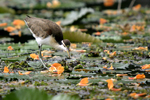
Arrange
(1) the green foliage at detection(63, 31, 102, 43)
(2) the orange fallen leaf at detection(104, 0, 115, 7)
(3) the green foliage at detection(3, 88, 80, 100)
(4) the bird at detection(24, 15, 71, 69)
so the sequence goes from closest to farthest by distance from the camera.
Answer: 1. (3) the green foliage at detection(3, 88, 80, 100)
2. (4) the bird at detection(24, 15, 71, 69)
3. (1) the green foliage at detection(63, 31, 102, 43)
4. (2) the orange fallen leaf at detection(104, 0, 115, 7)

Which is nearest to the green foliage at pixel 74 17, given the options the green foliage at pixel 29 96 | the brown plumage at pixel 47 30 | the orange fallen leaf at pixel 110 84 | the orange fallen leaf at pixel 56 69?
the brown plumage at pixel 47 30

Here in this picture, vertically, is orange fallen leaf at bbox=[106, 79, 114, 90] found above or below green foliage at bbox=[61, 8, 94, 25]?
below

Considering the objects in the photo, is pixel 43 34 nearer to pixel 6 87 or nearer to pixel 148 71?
pixel 6 87

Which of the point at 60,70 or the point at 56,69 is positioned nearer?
the point at 60,70

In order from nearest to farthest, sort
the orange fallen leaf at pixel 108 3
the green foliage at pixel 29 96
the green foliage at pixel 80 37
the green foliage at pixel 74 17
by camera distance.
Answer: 1. the green foliage at pixel 29 96
2. the green foliage at pixel 80 37
3. the green foliage at pixel 74 17
4. the orange fallen leaf at pixel 108 3

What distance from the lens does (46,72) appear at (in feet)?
17.8

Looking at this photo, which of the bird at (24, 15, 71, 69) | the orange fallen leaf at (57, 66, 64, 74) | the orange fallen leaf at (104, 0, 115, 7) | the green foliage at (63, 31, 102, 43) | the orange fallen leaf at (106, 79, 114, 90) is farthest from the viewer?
the orange fallen leaf at (104, 0, 115, 7)

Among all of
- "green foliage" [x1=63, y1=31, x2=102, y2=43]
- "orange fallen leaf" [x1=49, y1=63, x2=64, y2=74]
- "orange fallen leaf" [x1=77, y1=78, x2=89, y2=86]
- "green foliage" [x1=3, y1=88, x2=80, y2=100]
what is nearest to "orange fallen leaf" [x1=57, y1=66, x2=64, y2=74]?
"orange fallen leaf" [x1=49, y1=63, x2=64, y2=74]

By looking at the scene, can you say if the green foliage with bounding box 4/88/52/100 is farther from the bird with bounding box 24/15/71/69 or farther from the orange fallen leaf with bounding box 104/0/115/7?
the orange fallen leaf with bounding box 104/0/115/7

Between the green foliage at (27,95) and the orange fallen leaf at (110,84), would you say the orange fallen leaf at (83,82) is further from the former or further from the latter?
the green foliage at (27,95)

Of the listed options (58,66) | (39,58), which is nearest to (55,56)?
(39,58)

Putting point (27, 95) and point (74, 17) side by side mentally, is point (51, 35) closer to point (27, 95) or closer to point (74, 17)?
point (27, 95)

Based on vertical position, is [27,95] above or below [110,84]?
above

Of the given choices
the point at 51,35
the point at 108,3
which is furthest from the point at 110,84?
the point at 108,3
